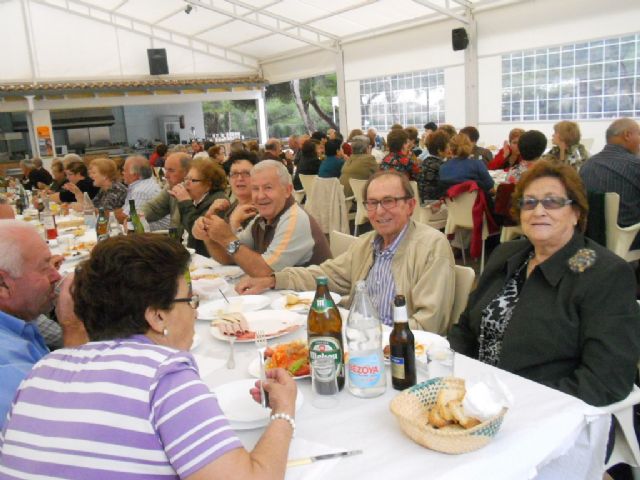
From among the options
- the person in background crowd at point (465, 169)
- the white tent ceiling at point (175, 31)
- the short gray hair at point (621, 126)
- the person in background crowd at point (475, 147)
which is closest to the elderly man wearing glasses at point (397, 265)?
the short gray hair at point (621, 126)

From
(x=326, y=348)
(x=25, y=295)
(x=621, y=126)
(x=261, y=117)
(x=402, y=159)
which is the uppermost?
(x=261, y=117)

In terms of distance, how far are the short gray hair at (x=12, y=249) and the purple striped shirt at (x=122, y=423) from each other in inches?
29.0

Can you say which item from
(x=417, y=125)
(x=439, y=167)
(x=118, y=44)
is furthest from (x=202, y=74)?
(x=439, y=167)

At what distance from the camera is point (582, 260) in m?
1.71

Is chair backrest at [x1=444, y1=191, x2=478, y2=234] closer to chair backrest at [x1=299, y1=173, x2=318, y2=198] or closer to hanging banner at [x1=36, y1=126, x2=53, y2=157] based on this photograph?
chair backrest at [x1=299, y1=173, x2=318, y2=198]

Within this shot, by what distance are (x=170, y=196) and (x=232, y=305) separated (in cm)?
276

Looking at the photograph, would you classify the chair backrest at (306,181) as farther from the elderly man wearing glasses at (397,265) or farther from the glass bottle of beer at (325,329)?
the glass bottle of beer at (325,329)

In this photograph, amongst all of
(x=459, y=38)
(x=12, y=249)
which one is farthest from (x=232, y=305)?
(x=459, y=38)

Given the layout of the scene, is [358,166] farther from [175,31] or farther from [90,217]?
[175,31]

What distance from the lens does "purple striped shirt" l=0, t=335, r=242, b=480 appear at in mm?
936

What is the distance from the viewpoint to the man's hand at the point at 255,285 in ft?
8.12

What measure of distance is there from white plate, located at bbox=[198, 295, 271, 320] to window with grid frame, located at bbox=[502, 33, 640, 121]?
7.66m

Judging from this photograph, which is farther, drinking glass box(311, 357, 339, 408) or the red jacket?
the red jacket

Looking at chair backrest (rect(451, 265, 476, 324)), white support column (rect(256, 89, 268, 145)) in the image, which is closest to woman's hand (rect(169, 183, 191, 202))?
chair backrest (rect(451, 265, 476, 324))
